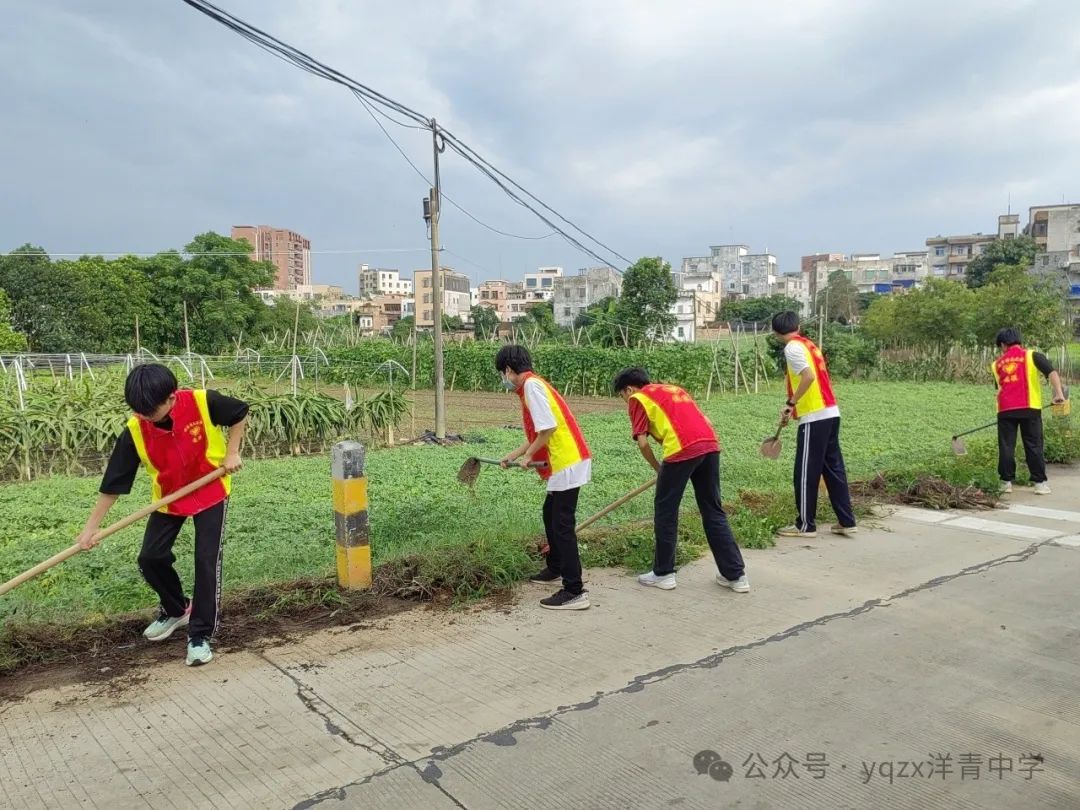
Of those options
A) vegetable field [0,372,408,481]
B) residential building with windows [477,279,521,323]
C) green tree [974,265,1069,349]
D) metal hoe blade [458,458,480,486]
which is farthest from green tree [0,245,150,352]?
residential building with windows [477,279,521,323]

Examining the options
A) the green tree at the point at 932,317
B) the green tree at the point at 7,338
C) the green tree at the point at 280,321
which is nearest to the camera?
the green tree at the point at 932,317

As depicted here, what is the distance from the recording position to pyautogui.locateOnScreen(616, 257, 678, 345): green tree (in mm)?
33906

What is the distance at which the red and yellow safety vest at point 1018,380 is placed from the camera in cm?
796

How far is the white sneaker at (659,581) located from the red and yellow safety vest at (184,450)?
258 cm

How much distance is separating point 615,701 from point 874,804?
1.09 meters

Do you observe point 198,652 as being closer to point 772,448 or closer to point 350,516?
point 350,516

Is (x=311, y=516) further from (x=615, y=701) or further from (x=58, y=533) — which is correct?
(x=615, y=701)

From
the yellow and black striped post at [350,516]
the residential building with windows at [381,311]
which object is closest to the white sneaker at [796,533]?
the yellow and black striped post at [350,516]

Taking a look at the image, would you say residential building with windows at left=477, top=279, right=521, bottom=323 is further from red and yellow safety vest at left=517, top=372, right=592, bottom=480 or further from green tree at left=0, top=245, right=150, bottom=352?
red and yellow safety vest at left=517, top=372, right=592, bottom=480

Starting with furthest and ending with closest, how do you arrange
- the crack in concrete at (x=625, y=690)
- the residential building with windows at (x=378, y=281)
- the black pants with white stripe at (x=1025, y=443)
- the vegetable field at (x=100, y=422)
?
the residential building with windows at (x=378, y=281)
the vegetable field at (x=100, y=422)
the black pants with white stripe at (x=1025, y=443)
the crack in concrete at (x=625, y=690)

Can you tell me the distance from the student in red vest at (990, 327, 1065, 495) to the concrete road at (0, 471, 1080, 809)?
12.2 ft

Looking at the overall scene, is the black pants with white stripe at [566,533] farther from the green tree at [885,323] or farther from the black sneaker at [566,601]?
A: the green tree at [885,323]

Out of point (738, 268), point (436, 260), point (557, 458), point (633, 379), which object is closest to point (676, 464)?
point (633, 379)

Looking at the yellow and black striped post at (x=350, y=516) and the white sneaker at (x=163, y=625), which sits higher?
the yellow and black striped post at (x=350, y=516)
